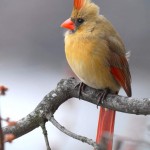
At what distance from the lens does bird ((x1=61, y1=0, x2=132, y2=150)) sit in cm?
337

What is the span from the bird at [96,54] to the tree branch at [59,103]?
0.26m

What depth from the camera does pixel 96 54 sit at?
339 centimetres

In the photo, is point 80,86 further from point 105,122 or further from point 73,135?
point 73,135

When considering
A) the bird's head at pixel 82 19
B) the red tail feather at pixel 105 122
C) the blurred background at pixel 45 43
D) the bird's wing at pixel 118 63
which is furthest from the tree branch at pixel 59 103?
the blurred background at pixel 45 43

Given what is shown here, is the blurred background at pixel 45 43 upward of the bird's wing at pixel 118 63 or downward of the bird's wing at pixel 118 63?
upward

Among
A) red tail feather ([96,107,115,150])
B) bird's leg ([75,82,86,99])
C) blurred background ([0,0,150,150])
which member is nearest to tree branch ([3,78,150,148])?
bird's leg ([75,82,86,99])

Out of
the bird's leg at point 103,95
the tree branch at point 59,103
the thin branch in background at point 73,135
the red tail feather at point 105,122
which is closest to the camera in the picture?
the thin branch in background at point 73,135

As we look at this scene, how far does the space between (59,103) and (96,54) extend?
1.66ft

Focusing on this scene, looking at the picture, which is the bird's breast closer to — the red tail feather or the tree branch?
the red tail feather

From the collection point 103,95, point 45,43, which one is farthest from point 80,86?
point 45,43

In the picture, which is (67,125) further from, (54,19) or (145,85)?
(54,19)

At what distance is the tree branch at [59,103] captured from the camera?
2.68 m

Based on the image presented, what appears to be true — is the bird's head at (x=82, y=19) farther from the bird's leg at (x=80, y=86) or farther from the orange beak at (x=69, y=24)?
the bird's leg at (x=80, y=86)

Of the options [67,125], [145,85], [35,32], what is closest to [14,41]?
[35,32]
